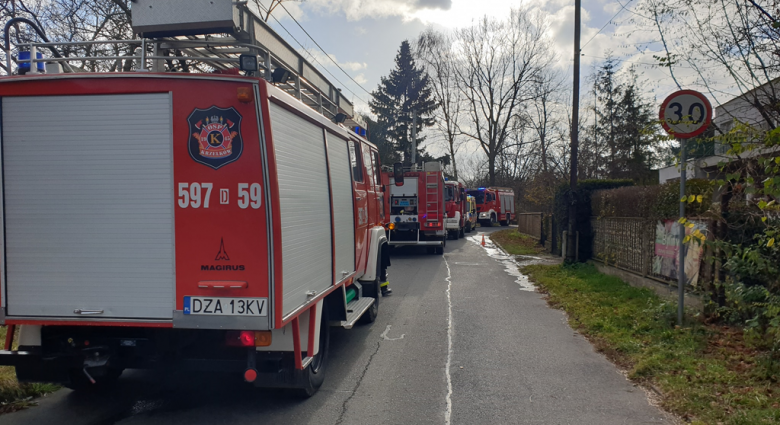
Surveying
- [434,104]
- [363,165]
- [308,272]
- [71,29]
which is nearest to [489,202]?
[434,104]

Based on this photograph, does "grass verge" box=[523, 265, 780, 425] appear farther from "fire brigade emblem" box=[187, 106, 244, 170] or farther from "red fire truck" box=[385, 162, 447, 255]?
"red fire truck" box=[385, 162, 447, 255]

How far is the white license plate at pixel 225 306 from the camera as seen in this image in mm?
4098

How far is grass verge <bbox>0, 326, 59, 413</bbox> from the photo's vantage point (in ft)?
15.7

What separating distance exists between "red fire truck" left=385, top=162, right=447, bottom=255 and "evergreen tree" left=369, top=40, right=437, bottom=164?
2896cm

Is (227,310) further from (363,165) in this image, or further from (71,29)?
(71,29)

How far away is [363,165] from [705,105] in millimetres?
A: 4590

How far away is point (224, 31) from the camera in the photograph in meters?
4.79

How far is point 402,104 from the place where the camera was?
48.7 meters

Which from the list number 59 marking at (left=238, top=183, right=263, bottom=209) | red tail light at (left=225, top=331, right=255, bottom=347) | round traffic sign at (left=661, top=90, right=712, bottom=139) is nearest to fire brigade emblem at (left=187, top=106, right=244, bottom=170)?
number 59 marking at (left=238, top=183, right=263, bottom=209)

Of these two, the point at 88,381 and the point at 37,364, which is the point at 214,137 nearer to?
the point at 37,364

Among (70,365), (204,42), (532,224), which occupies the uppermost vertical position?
Result: (204,42)

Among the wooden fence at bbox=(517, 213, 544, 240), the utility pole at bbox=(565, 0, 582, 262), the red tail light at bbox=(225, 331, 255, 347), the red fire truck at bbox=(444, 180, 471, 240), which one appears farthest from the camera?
the wooden fence at bbox=(517, 213, 544, 240)

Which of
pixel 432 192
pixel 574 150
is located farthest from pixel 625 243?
pixel 432 192

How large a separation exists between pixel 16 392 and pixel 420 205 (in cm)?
1467
